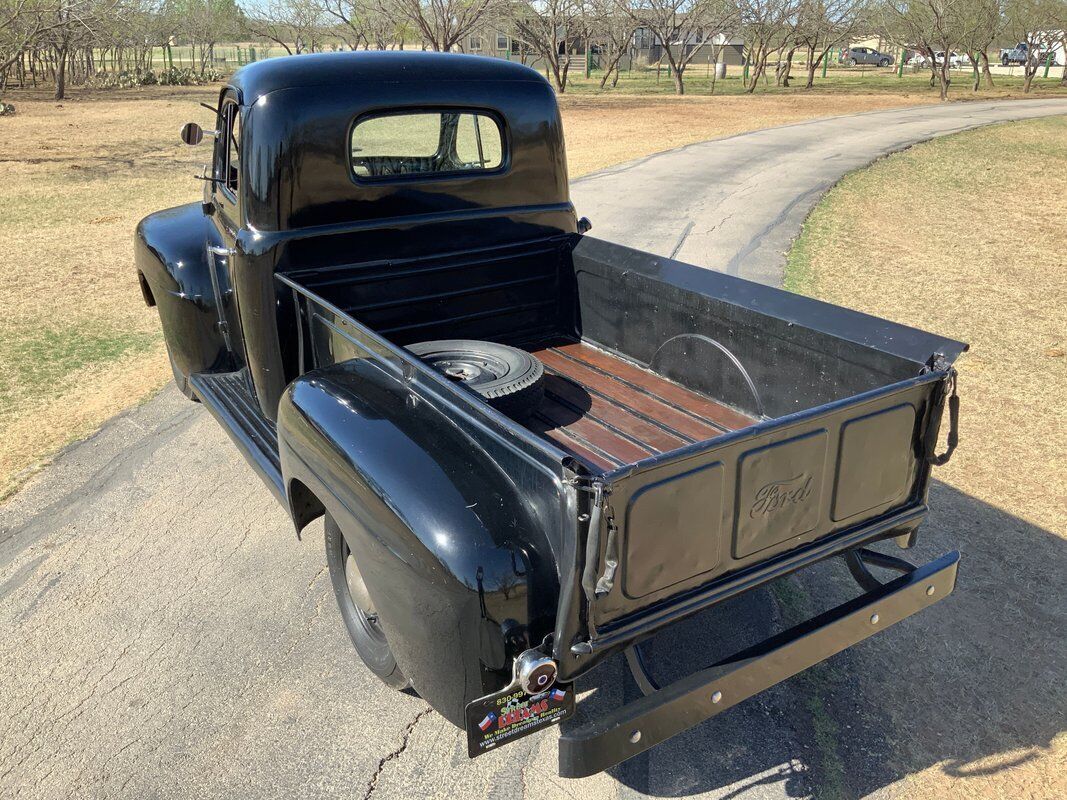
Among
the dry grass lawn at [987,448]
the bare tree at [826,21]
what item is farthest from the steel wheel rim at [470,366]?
the bare tree at [826,21]

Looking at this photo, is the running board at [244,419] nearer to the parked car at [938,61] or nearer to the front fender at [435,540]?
the front fender at [435,540]

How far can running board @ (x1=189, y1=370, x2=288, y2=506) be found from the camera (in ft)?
11.9

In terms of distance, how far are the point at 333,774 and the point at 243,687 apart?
573mm

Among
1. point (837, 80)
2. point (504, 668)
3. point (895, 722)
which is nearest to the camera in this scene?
point (504, 668)

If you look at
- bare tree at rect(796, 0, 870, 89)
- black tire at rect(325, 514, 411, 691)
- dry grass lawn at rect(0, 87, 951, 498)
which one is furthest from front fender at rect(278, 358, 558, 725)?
bare tree at rect(796, 0, 870, 89)

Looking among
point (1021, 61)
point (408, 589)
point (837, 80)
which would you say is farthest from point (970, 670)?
point (1021, 61)

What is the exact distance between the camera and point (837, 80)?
139 feet

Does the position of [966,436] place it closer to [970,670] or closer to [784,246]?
[970,670]

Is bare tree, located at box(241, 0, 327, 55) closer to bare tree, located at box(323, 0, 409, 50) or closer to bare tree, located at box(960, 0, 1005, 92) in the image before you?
bare tree, located at box(323, 0, 409, 50)

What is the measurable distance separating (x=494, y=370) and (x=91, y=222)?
947 centimetres

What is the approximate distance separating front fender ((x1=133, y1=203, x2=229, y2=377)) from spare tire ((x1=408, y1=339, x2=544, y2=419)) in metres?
1.42

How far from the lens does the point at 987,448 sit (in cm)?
486

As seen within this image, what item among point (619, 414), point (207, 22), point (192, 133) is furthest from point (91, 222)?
point (207, 22)

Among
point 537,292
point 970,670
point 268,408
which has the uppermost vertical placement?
point 537,292
